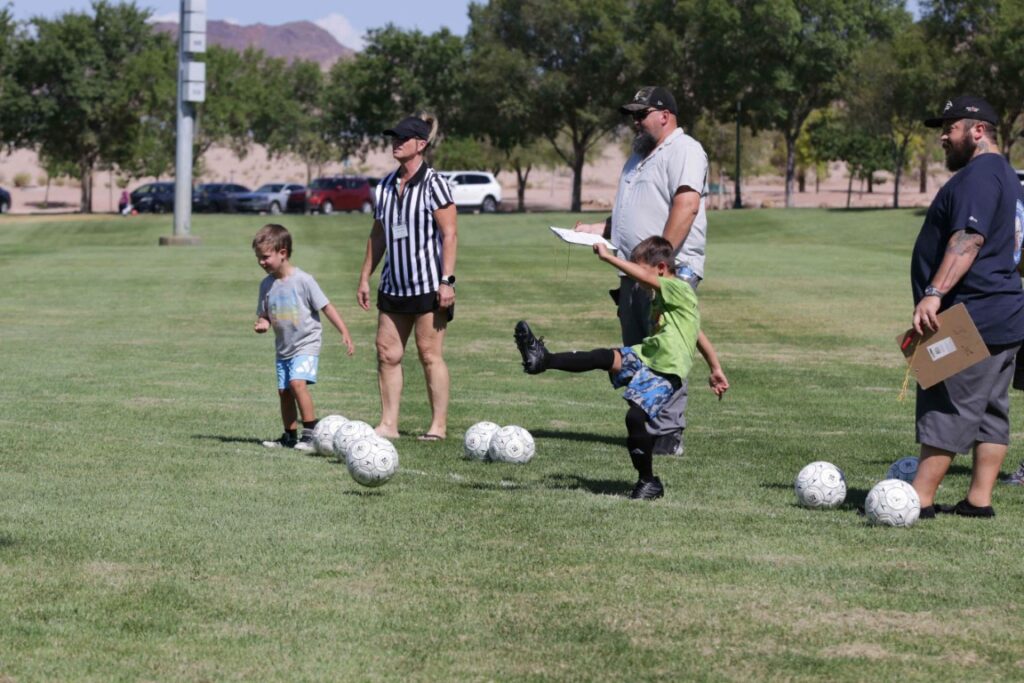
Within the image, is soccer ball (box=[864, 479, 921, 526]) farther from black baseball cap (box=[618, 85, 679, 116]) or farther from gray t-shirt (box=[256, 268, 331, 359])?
gray t-shirt (box=[256, 268, 331, 359])

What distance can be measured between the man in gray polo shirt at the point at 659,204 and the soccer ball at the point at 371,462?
2003 mm

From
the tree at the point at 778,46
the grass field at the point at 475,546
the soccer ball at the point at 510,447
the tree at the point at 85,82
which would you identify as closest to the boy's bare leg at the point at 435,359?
the grass field at the point at 475,546

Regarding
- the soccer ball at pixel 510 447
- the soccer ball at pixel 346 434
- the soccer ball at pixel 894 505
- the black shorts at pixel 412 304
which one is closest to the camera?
the soccer ball at pixel 894 505

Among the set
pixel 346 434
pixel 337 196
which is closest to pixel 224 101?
pixel 337 196

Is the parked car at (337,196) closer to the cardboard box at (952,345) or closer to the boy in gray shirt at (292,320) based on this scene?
the boy in gray shirt at (292,320)

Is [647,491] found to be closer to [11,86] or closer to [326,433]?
[326,433]

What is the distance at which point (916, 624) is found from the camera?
5.73 metres

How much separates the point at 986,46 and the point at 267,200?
98.7 ft

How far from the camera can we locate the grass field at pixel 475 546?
534 centimetres

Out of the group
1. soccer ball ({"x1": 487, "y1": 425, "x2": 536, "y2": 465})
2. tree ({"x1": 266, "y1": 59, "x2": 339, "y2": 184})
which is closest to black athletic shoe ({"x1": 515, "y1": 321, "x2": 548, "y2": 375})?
soccer ball ({"x1": 487, "y1": 425, "x2": 536, "y2": 465})

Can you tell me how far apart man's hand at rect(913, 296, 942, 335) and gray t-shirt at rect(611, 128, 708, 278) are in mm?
2393

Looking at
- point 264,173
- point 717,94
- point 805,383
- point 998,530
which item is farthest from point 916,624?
point 264,173

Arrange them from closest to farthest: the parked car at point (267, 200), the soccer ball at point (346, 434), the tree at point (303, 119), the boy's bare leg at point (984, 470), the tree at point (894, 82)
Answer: the boy's bare leg at point (984, 470)
the soccer ball at point (346, 434)
the tree at point (894, 82)
the parked car at point (267, 200)
the tree at point (303, 119)

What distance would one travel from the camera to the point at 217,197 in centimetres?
6838
